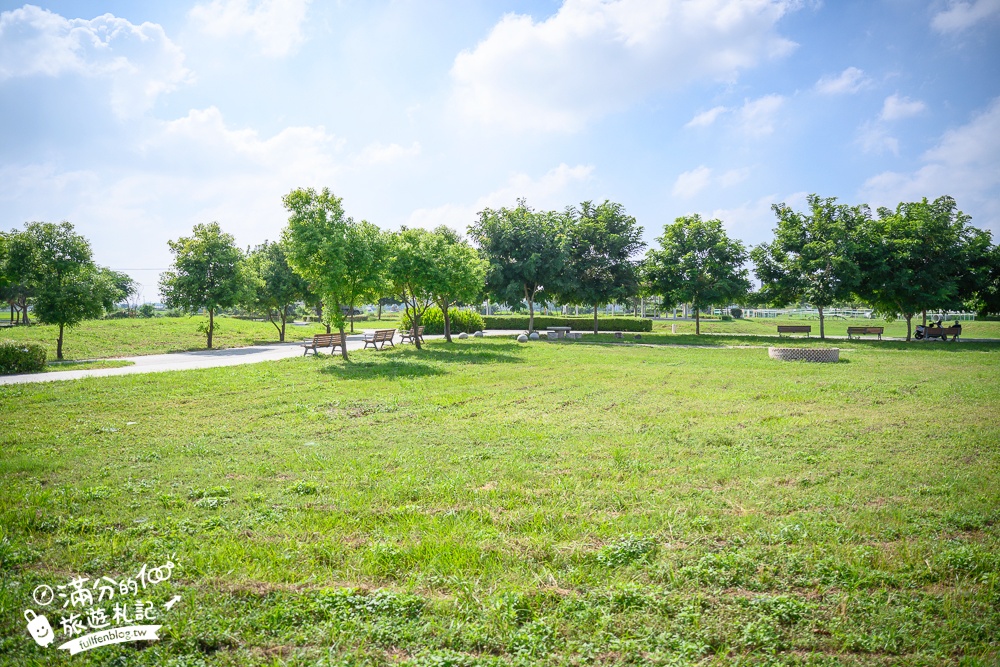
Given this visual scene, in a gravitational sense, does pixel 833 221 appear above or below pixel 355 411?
above

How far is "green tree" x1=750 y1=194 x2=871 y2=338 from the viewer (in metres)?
30.7

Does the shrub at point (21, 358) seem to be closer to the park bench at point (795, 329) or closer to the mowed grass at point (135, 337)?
the mowed grass at point (135, 337)

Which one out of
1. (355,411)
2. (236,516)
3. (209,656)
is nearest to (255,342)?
(355,411)

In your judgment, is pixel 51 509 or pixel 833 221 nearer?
pixel 51 509

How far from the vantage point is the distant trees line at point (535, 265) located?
1986cm

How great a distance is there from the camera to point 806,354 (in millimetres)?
19344

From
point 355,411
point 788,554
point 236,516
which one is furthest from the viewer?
point 355,411

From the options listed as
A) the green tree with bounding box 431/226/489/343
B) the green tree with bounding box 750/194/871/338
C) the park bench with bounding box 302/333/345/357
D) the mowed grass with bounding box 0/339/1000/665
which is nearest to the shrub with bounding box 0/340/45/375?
the mowed grass with bounding box 0/339/1000/665

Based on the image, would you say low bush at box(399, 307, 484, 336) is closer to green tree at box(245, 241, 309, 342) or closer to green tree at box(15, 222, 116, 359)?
green tree at box(245, 241, 309, 342)

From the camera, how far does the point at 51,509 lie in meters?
5.20

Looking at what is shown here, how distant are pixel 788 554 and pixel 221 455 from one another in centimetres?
684

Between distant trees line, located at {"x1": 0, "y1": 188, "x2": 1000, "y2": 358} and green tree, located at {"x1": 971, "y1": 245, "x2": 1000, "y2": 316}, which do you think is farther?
green tree, located at {"x1": 971, "y1": 245, "x2": 1000, "y2": 316}

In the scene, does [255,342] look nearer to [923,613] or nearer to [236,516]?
[236,516]

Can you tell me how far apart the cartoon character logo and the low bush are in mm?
32155
